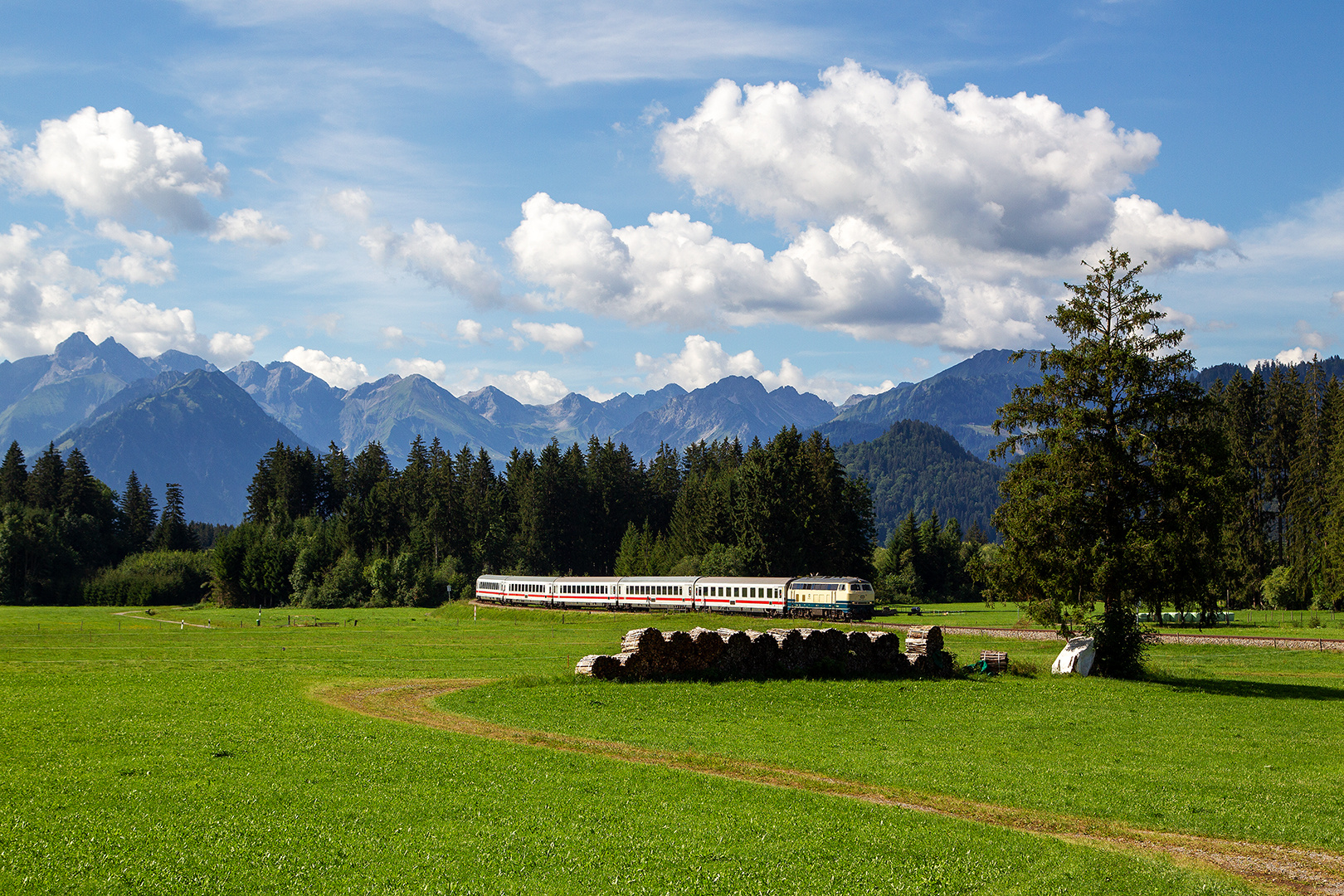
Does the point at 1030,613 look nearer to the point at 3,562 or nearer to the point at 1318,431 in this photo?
the point at 1318,431

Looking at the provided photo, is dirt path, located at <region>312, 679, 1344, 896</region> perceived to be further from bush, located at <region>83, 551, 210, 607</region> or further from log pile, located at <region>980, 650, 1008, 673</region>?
bush, located at <region>83, 551, 210, 607</region>

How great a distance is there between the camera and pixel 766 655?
31609 mm

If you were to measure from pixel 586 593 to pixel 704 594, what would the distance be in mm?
13345

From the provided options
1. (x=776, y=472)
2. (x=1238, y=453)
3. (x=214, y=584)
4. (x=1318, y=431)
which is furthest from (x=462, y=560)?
(x=1318, y=431)

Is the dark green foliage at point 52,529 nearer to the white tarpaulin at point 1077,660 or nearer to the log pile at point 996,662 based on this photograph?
the log pile at point 996,662

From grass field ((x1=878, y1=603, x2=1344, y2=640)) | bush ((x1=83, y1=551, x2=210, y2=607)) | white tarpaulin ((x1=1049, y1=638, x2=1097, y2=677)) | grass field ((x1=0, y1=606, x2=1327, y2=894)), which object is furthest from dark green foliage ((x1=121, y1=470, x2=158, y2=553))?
white tarpaulin ((x1=1049, y1=638, x2=1097, y2=677))

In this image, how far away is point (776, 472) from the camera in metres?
91.9

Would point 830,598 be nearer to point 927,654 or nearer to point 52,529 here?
point 927,654

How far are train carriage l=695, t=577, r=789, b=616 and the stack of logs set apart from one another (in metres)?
37.7

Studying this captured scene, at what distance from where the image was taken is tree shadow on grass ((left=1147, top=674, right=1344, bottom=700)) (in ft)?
97.8

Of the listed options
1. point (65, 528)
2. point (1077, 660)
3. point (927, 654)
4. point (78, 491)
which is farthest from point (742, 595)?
point (78, 491)

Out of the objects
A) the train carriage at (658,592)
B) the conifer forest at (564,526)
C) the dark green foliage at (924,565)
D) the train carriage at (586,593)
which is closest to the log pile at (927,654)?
the train carriage at (658,592)

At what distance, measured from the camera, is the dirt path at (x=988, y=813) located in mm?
12039

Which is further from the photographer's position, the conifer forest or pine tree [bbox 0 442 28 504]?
pine tree [bbox 0 442 28 504]
